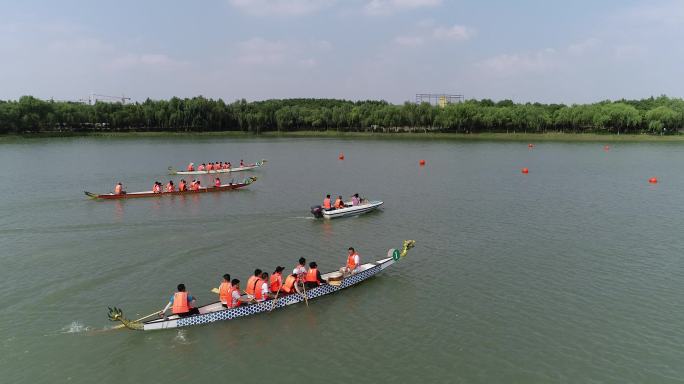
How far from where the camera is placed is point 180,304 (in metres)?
15.2

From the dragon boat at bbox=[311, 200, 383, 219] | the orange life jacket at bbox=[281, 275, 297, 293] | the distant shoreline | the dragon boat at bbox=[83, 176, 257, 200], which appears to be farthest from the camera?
the distant shoreline

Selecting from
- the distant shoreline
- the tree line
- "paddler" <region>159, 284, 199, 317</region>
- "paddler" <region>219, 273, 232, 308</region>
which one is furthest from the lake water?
the tree line

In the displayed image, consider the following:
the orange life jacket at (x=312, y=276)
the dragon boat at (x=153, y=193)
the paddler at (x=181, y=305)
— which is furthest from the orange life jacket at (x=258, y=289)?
the dragon boat at (x=153, y=193)

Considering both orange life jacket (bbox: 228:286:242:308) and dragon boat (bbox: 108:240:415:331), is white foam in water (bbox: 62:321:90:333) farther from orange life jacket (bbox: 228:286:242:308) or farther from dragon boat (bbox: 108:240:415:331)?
orange life jacket (bbox: 228:286:242:308)

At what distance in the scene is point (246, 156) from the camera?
69.8 meters

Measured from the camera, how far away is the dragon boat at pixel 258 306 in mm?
15000

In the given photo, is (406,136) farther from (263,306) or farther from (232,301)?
(232,301)

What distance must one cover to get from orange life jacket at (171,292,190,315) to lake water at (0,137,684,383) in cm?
64

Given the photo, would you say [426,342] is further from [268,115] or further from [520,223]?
[268,115]

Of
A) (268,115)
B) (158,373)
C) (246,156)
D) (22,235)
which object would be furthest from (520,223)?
(268,115)

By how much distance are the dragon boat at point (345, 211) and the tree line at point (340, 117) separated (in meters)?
81.4

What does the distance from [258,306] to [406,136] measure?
93925 mm

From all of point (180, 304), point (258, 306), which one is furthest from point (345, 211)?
point (180, 304)

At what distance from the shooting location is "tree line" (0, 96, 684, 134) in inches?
3853
